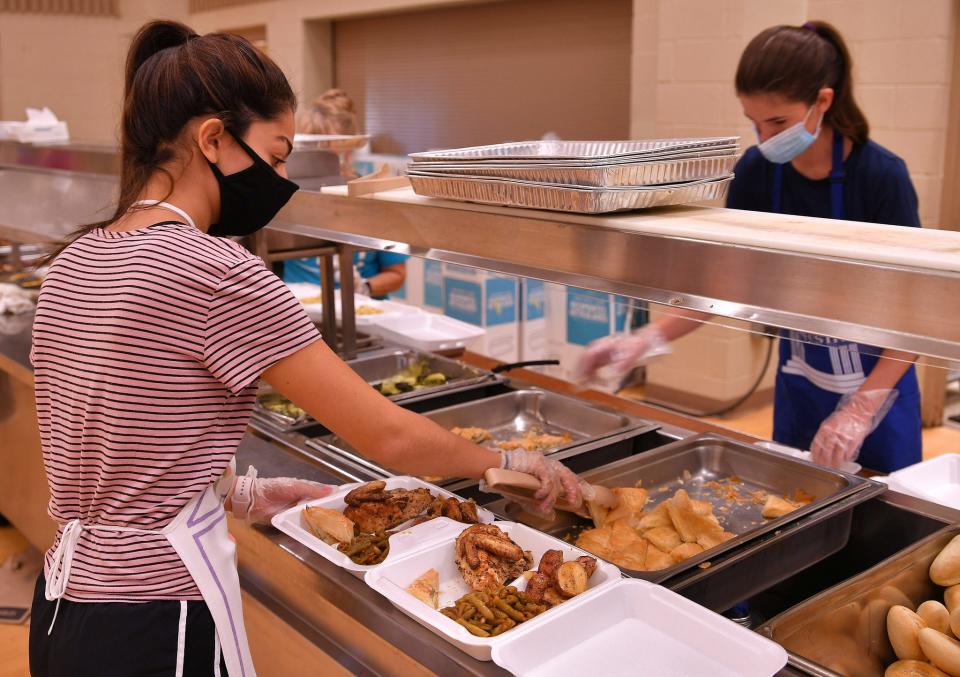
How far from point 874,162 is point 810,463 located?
37.6 inches

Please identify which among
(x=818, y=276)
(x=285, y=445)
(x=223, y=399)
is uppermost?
(x=818, y=276)

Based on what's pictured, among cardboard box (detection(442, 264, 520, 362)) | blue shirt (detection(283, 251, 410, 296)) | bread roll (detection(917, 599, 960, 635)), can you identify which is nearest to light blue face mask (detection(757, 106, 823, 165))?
bread roll (detection(917, 599, 960, 635))

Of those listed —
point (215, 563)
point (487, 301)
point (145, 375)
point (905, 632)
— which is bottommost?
point (487, 301)

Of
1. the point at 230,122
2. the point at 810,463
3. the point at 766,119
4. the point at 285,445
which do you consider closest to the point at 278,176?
the point at 230,122

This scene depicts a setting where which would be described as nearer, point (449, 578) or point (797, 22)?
point (449, 578)

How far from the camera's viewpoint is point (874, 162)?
252cm

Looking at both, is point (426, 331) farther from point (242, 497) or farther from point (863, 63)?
point (863, 63)

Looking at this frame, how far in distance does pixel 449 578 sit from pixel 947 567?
2.91 ft

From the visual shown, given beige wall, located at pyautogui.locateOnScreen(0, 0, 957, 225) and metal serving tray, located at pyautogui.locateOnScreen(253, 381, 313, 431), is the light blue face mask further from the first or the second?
beige wall, located at pyautogui.locateOnScreen(0, 0, 957, 225)

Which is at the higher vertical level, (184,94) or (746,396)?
(184,94)

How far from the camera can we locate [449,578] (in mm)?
1612

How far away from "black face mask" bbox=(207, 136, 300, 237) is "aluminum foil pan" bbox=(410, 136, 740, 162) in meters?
0.36

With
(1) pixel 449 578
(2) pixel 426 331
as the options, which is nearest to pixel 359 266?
(2) pixel 426 331

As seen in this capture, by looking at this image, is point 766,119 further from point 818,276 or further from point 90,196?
point 90,196
